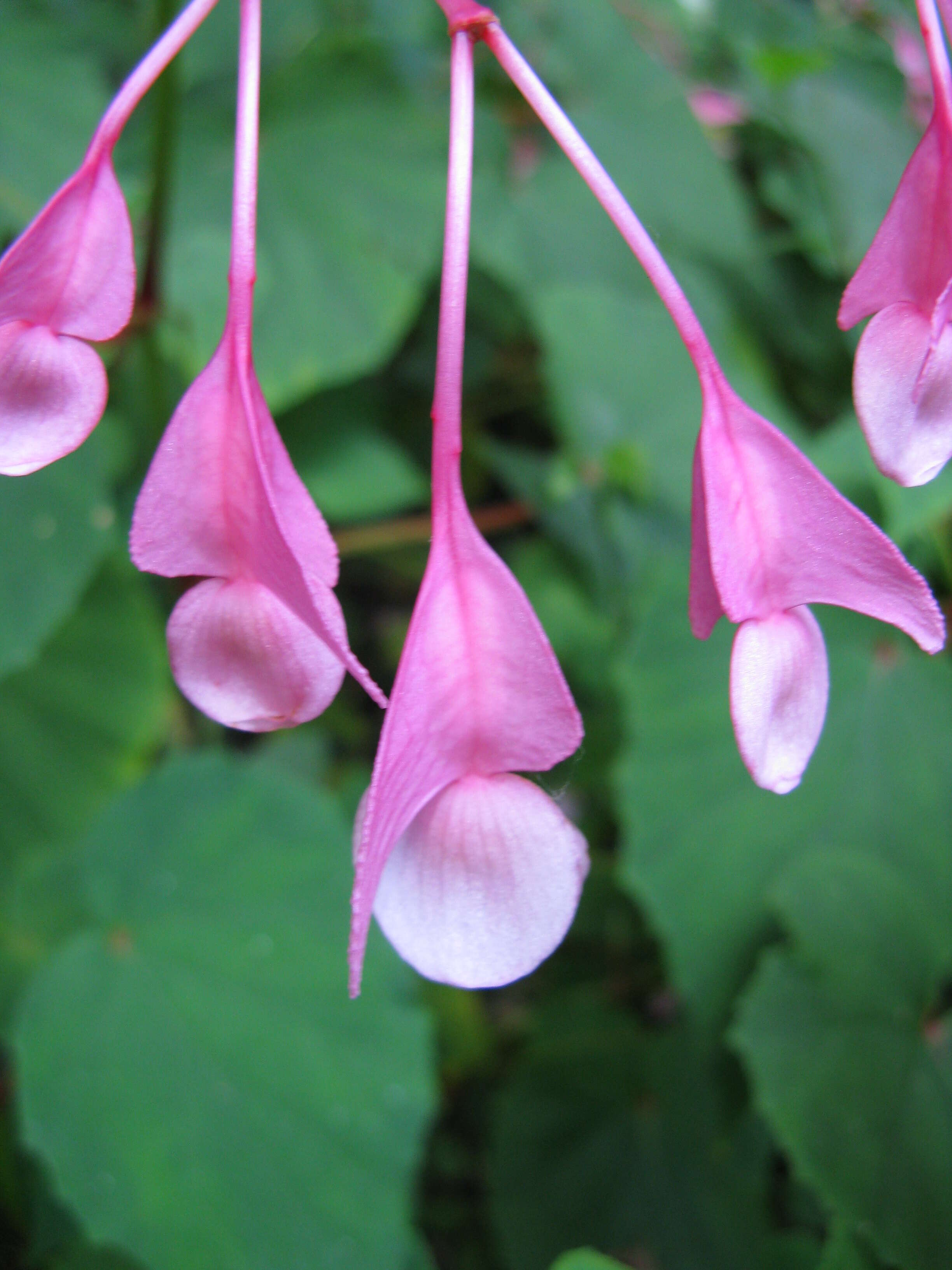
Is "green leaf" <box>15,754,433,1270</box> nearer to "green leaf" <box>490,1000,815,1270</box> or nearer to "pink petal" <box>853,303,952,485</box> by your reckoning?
"green leaf" <box>490,1000,815,1270</box>

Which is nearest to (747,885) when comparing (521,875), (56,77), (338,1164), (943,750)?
(943,750)

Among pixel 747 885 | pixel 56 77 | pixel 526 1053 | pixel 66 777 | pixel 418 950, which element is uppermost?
pixel 56 77

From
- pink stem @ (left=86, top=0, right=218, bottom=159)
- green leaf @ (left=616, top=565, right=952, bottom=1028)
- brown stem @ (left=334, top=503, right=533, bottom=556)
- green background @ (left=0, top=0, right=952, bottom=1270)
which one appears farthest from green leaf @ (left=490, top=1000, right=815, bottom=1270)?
pink stem @ (left=86, top=0, right=218, bottom=159)

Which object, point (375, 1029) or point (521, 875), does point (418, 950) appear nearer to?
point (521, 875)

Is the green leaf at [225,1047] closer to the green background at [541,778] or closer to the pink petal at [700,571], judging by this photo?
the green background at [541,778]

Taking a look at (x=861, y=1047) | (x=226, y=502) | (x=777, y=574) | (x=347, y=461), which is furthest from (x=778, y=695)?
(x=347, y=461)

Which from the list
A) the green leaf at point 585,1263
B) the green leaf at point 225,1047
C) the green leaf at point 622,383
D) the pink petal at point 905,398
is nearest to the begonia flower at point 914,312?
the pink petal at point 905,398
